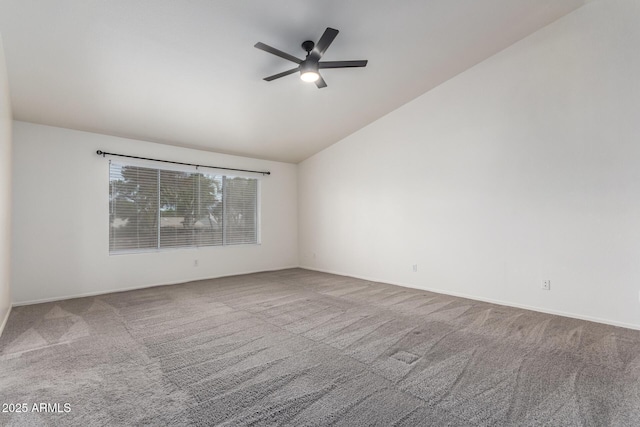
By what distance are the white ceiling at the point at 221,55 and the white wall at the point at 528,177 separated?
46 cm

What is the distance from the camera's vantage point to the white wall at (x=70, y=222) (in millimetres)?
4164

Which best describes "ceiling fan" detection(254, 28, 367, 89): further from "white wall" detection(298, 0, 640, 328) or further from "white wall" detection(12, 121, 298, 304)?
"white wall" detection(12, 121, 298, 304)

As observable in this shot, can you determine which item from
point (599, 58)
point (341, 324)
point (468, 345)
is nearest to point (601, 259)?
point (468, 345)

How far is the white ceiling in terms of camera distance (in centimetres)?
275

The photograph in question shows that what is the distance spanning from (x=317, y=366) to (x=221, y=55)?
3.29m

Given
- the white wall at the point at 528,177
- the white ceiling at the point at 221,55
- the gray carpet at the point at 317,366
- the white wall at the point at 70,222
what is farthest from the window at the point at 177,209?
the white wall at the point at 528,177

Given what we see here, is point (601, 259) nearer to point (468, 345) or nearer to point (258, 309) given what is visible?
point (468, 345)

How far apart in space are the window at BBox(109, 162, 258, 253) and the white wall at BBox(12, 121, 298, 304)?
0.58 ft

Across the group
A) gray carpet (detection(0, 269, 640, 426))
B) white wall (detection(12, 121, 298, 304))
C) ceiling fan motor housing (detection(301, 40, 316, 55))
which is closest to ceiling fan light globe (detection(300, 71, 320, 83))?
ceiling fan motor housing (detection(301, 40, 316, 55))

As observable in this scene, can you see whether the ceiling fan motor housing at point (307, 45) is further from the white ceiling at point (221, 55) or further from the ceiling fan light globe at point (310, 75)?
the ceiling fan light globe at point (310, 75)

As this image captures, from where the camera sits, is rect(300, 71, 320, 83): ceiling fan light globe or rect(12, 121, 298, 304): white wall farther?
rect(12, 121, 298, 304): white wall

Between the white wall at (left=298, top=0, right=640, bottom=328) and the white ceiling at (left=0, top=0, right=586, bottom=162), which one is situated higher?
the white ceiling at (left=0, top=0, right=586, bottom=162)

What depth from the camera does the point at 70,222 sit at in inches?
176

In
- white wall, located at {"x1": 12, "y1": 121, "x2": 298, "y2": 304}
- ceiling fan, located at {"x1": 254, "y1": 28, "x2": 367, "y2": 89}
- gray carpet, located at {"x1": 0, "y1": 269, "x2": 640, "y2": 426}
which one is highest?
ceiling fan, located at {"x1": 254, "y1": 28, "x2": 367, "y2": 89}
